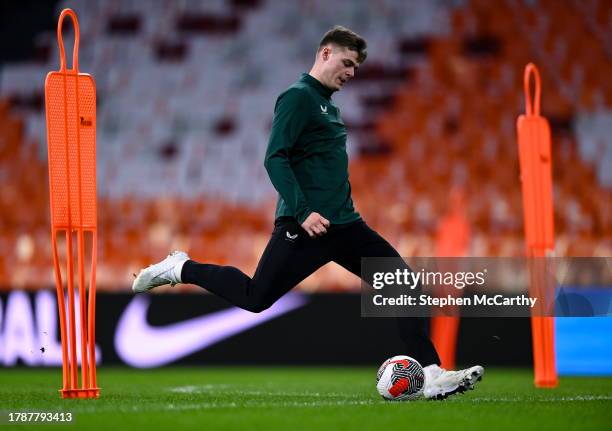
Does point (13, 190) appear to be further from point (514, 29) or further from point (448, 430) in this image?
point (448, 430)

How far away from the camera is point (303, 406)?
4777 millimetres

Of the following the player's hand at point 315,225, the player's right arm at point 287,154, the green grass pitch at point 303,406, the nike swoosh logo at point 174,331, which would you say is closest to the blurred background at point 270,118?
the nike swoosh logo at point 174,331

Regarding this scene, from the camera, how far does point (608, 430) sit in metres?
3.92

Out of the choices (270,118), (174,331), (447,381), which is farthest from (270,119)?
(447,381)

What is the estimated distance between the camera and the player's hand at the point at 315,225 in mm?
4672

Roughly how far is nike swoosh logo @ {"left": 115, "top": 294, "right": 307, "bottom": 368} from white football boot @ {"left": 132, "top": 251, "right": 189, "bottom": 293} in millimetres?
4707

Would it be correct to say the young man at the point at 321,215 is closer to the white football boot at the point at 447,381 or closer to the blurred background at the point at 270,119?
the white football boot at the point at 447,381

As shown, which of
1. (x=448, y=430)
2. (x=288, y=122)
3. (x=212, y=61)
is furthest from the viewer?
(x=212, y=61)

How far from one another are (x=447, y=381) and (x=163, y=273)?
4.84 feet

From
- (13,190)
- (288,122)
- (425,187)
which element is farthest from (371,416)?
(13,190)

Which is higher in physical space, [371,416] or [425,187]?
[425,187]

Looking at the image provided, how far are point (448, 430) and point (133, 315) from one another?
21.4 ft

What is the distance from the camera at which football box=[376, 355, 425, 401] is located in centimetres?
499

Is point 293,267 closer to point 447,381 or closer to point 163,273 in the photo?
point 163,273
